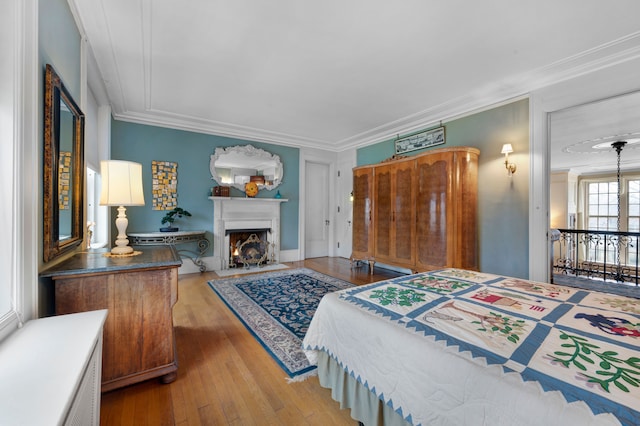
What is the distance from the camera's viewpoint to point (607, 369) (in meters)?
0.79

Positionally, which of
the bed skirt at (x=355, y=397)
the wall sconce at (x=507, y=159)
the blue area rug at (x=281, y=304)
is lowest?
the blue area rug at (x=281, y=304)

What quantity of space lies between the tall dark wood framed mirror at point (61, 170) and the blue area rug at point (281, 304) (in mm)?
1534

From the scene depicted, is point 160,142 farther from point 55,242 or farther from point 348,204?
point 348,204

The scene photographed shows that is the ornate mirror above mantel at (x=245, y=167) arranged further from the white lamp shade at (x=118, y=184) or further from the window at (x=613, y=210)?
the window at (x=613, y=210)

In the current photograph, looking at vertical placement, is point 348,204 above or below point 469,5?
below

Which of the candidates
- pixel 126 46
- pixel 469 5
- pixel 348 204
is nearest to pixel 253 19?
pixel 126 46

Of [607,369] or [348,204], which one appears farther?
[348,204]

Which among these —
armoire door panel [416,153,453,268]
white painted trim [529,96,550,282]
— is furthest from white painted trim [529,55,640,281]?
armoire door panel [416,153,453,268]

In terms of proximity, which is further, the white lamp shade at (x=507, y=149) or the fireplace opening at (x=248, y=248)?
the fireplace opening at (x=248, y=248)

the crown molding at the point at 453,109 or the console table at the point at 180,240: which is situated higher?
the crown molding at the point at 453,109

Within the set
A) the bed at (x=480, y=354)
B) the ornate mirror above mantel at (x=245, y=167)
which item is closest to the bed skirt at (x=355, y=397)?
the bed at (x=480, y=354)

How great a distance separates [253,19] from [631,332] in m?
2.87

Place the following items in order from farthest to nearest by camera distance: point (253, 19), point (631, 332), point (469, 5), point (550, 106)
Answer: point (550, 106) < point (253, 19) < point (469, 5) < point (631, 332)

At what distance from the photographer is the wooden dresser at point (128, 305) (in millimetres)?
1493
